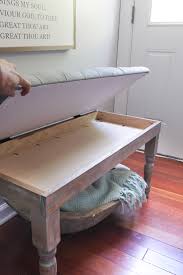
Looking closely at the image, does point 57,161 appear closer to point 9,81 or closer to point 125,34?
point 9,81

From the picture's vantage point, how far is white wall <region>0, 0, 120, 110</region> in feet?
4.72

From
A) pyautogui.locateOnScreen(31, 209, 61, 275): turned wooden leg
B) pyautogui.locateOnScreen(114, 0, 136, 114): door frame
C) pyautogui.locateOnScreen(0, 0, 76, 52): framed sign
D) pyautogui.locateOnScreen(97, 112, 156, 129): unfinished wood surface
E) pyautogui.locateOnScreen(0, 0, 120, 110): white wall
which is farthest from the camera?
pyautogui.locateOnScreen(114, 0, 136, 114): door frame

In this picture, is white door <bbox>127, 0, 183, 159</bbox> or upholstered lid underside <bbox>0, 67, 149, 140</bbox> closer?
upholstered lid underside <bbox>0, 67, 149, 140</bbox>

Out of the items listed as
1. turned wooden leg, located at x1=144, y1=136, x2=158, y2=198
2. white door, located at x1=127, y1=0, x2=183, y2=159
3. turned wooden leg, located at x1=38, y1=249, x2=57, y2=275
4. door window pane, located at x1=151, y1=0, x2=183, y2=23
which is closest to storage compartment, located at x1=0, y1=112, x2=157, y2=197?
turned wooden leg, located at x1=144, y1=136, x2=158, y2=198

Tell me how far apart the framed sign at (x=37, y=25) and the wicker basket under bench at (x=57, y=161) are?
0.41m

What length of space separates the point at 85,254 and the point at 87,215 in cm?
22

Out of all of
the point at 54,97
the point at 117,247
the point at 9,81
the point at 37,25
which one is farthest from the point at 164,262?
the point at 37,25

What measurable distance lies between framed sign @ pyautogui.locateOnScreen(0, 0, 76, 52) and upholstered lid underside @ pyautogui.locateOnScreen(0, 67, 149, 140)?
1.20ft

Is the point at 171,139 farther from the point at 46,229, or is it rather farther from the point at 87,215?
the point at 46,229

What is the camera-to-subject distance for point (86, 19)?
69.0 inches

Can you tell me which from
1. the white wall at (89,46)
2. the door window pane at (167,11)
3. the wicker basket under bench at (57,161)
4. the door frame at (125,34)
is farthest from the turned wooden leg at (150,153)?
the door window pane at (167,11)

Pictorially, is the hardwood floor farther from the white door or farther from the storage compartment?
the white door

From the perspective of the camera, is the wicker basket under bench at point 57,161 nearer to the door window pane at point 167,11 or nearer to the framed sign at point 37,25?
the framed sign at point 37,25

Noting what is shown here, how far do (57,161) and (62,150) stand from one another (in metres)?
0.11
